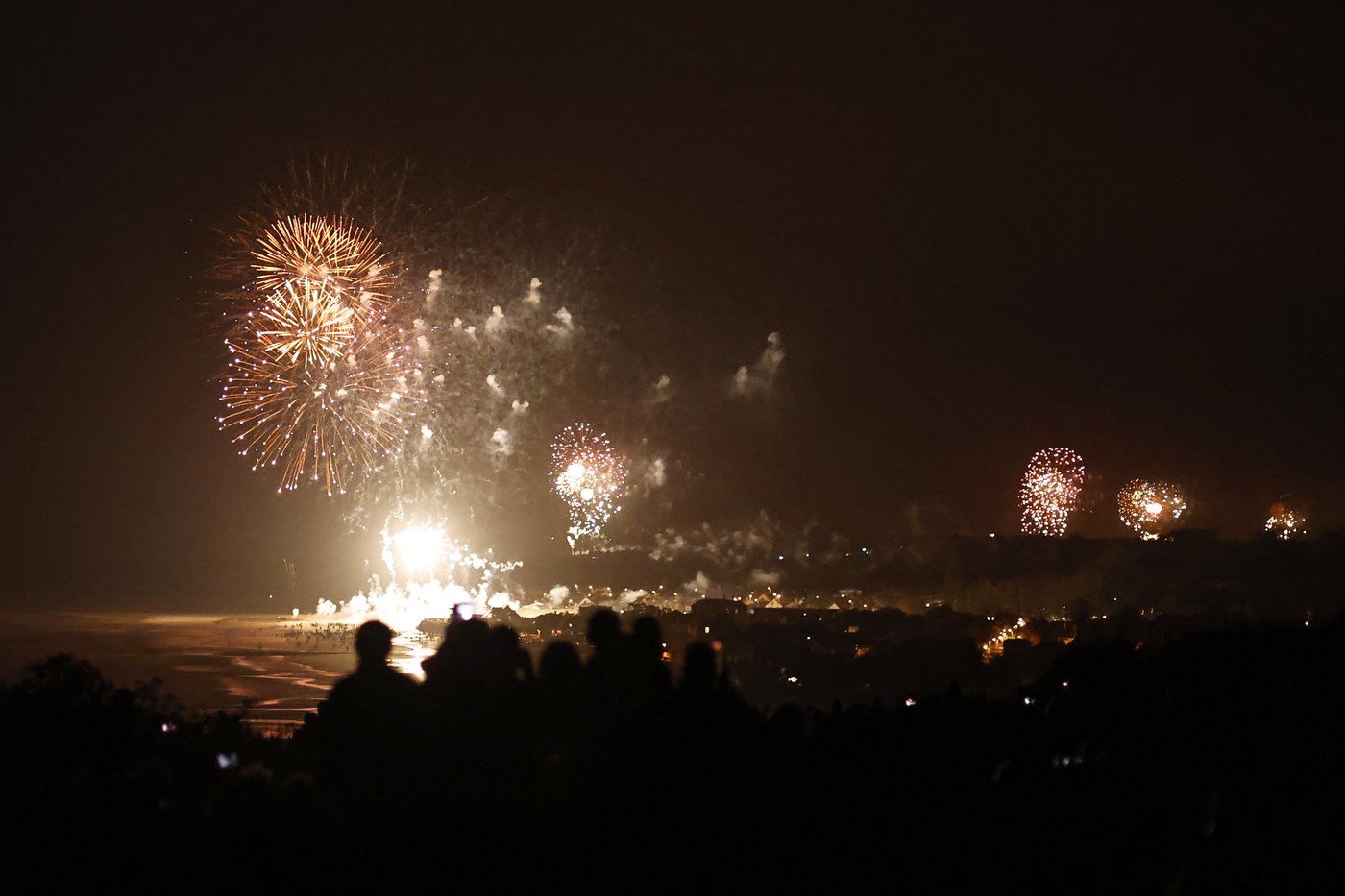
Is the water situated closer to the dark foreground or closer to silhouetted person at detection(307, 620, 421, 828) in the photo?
silhouetted person at detection(307, 620, 421, 828)

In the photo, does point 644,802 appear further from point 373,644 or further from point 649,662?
point 373,644

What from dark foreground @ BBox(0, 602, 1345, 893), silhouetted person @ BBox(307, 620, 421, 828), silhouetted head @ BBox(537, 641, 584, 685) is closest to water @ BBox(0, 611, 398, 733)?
silhouetted head @ BBox(537, 641, 584, 685)

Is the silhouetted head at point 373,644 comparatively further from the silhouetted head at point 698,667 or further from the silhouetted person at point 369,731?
the silhouetted head at point 698,667

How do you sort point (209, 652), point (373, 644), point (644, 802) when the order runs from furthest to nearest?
point (209, 652) → point (373, 644) → point (644, 802)

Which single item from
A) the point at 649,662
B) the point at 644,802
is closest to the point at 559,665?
the point at 649,662

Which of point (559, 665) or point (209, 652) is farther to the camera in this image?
point (209, 652)
